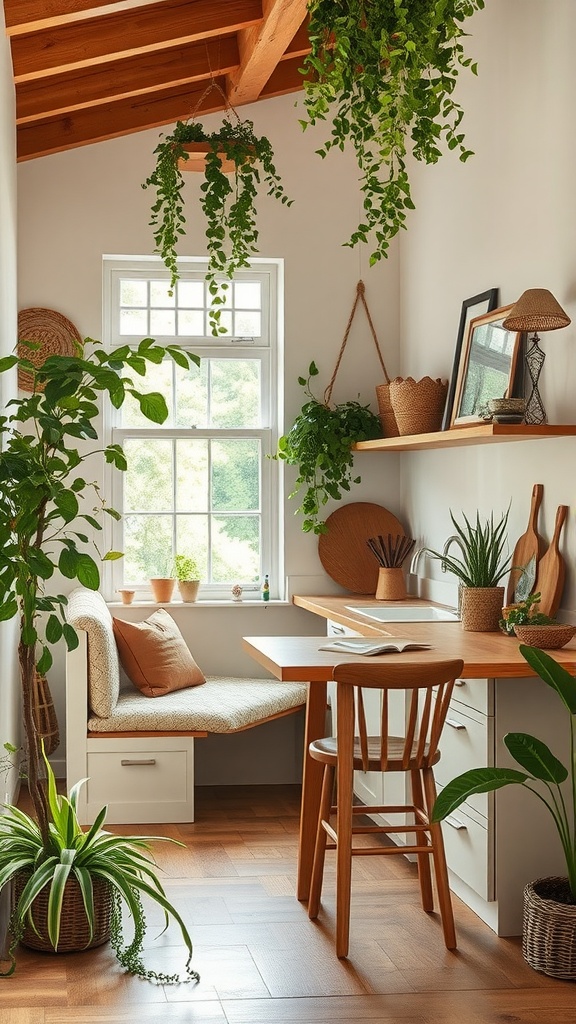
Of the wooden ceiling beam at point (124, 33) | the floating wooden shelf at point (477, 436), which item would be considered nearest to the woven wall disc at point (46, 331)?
the wooden ceiling beam at point (124, 33)

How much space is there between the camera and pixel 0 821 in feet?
11.2

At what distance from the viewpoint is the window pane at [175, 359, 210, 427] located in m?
5.89

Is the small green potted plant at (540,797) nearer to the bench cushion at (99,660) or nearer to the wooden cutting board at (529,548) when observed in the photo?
the wooden cutting board at (529,548)

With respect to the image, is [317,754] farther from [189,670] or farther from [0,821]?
[189,670]

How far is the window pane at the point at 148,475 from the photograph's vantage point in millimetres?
5836

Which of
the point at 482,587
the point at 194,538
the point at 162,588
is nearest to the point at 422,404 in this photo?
the point at 482,587

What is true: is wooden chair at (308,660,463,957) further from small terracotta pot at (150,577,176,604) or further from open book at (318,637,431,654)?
→ small terracotta pot at (150,577,176,604)

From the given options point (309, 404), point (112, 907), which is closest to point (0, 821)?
point (112, 907)

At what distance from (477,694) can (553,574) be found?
577 mm

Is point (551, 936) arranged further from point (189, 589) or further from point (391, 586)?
point (189, 589)

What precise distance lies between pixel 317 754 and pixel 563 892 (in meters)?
0.82

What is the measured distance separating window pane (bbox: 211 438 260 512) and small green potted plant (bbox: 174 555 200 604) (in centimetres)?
34

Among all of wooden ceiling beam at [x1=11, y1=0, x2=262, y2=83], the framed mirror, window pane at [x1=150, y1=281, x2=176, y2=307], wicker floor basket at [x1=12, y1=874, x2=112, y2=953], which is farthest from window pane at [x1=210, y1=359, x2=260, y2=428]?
wicker floor basket at [x1=12, y1=874, x2=112, y2=953]

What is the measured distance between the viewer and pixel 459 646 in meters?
3.73
